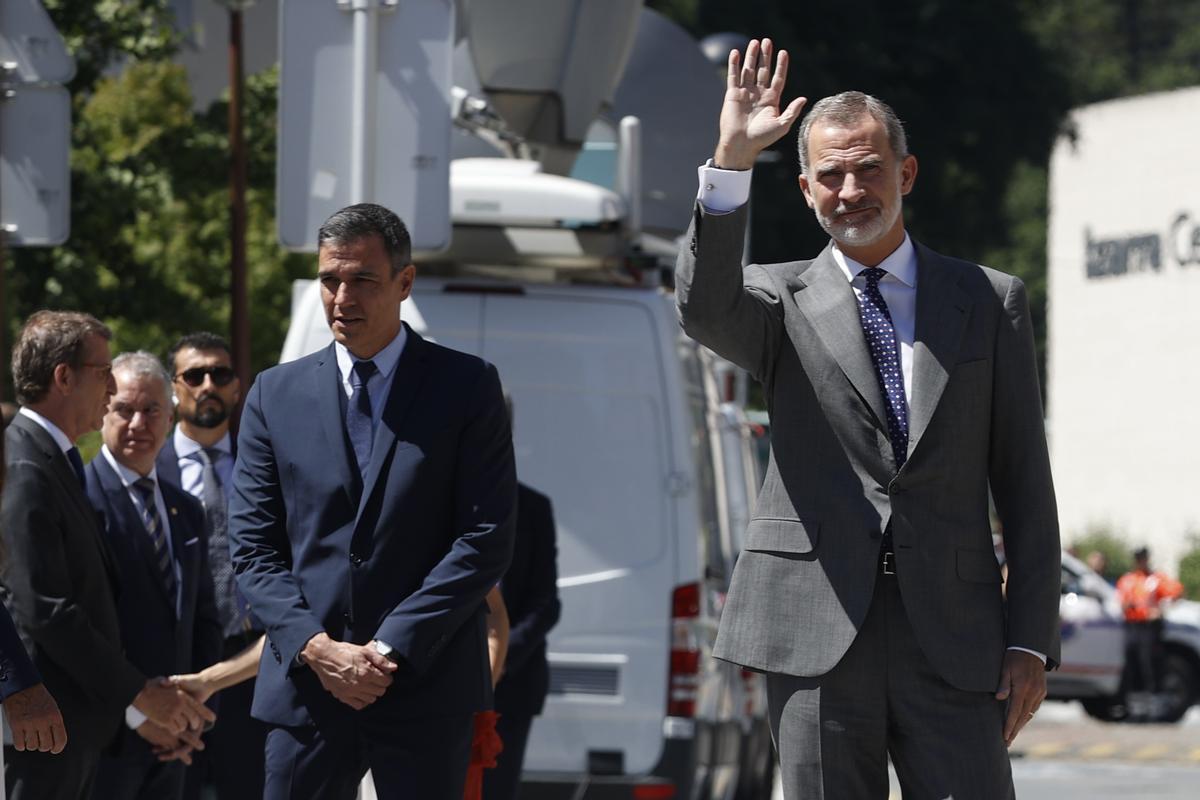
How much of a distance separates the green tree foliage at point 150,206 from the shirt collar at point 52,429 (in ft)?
37.1

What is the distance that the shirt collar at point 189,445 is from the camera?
24.9 ft

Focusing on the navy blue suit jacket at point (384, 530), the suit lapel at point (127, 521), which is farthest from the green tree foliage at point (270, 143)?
the navy blue suit jacket at point (384, 530)

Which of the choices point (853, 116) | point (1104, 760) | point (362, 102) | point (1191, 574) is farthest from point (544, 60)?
point (1191, 574)

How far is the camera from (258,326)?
24328 mm

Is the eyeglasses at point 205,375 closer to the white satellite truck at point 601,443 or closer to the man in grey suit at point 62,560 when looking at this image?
the white satellite truck at point 601,443

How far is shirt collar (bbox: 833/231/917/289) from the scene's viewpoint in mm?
4797

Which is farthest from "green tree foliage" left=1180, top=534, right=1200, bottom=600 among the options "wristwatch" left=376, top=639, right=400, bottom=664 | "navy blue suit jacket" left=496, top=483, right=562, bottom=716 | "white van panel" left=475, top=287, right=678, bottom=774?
"wristwatch" left=376, top=639, right=400, bottom=664

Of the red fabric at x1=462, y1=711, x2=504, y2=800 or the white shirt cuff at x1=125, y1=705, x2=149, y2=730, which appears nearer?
the red fabric at x1=462, y1=711, x2=504, y2=800

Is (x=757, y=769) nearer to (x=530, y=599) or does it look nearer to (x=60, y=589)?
(x=530, y=599)

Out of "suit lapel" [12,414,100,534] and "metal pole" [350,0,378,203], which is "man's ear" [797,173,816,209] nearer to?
"suit lapel" [12,414,100,534]

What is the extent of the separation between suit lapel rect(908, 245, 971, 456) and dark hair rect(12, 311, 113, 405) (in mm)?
2328

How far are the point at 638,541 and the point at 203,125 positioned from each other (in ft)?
46.4

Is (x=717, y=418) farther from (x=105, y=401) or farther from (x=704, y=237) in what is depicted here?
(x=704, y=237)

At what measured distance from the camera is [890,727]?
4.61 meters
